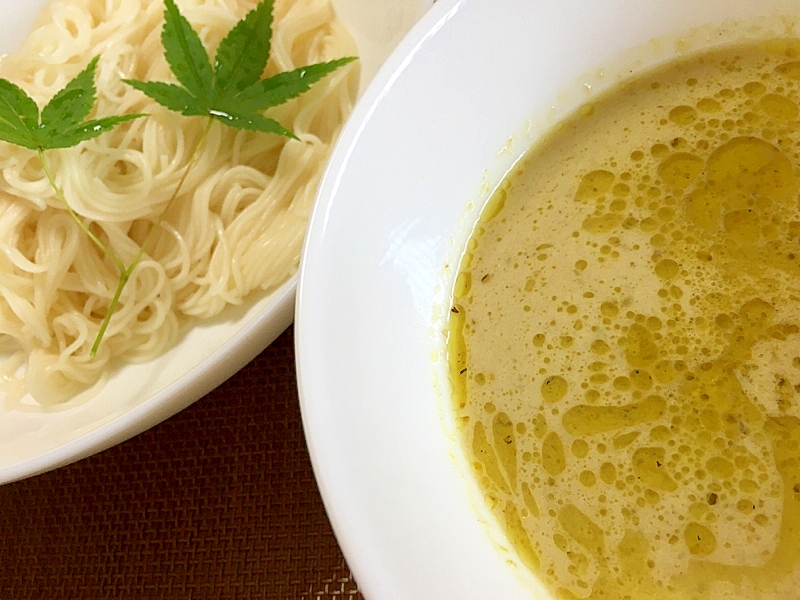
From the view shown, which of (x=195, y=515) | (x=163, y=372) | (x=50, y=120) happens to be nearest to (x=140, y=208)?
(x=50, y=120)

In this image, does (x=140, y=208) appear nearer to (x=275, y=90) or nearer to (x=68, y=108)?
(x=68, y=108)

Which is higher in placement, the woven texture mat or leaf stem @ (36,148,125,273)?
leaf stem @ (36,148,125,273)

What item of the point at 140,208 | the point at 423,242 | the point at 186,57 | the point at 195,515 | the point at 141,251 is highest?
the point at 186,57

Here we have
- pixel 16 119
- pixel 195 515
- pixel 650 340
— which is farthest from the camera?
pixel 16 119

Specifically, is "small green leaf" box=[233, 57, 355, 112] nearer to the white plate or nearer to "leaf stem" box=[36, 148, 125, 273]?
the white plate

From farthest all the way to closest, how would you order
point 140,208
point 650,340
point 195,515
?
point 140,208
point 195,515
point 650,340

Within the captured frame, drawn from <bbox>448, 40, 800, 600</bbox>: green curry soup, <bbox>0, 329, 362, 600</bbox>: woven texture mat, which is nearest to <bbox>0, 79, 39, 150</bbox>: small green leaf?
<bbox>0, 329, 362, 600</bbox>: woven texture mat

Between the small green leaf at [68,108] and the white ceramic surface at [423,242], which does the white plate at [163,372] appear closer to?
the white ceramic surface at [423,242]
